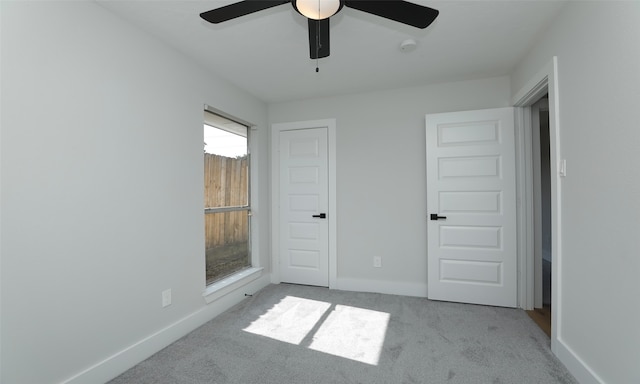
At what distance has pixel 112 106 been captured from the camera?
192 centimetres

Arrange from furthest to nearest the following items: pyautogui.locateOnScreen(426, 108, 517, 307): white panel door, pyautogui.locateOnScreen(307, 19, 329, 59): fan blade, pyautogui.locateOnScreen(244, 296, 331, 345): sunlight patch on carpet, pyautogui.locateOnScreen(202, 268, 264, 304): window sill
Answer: pyautogui.locateOnScreen(426, 108, 517, 307): white panel door < pyautogui.locateOnScreen(202, 268, 264, 304): window sill < pyautogui.locateOnScreen(244, 296, 331, 345): sunlight patch on carpet < pyautogui.locateOnScreen(307, 19, 329, 59): fan blade

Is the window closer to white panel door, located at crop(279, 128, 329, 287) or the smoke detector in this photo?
white panel door, located at crop(279, 128, 329, 287)

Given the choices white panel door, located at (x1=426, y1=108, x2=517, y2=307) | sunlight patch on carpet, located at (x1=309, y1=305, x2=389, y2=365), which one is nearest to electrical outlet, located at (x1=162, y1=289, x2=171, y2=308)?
sunlight patch on carpet, located at (x1=309, y1=305, x2=389, y2=365)

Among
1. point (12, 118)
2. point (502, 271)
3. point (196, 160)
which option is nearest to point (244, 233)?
point (196, 160)

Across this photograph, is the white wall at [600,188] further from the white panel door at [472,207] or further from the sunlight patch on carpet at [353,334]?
the sunlight patch on carpet at [353,334]

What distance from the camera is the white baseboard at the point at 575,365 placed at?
65.3 inches

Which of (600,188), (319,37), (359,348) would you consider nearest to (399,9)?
(319,37)

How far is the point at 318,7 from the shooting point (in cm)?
146

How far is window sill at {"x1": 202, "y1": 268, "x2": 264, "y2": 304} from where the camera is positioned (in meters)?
2.75

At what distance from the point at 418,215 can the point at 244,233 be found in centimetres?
212

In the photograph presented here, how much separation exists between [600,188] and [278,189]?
3076mm

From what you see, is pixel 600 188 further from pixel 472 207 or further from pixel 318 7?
pixel 318 7

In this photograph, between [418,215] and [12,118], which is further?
[418,215]

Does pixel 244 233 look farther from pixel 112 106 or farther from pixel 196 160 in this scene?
pixel 112 106
